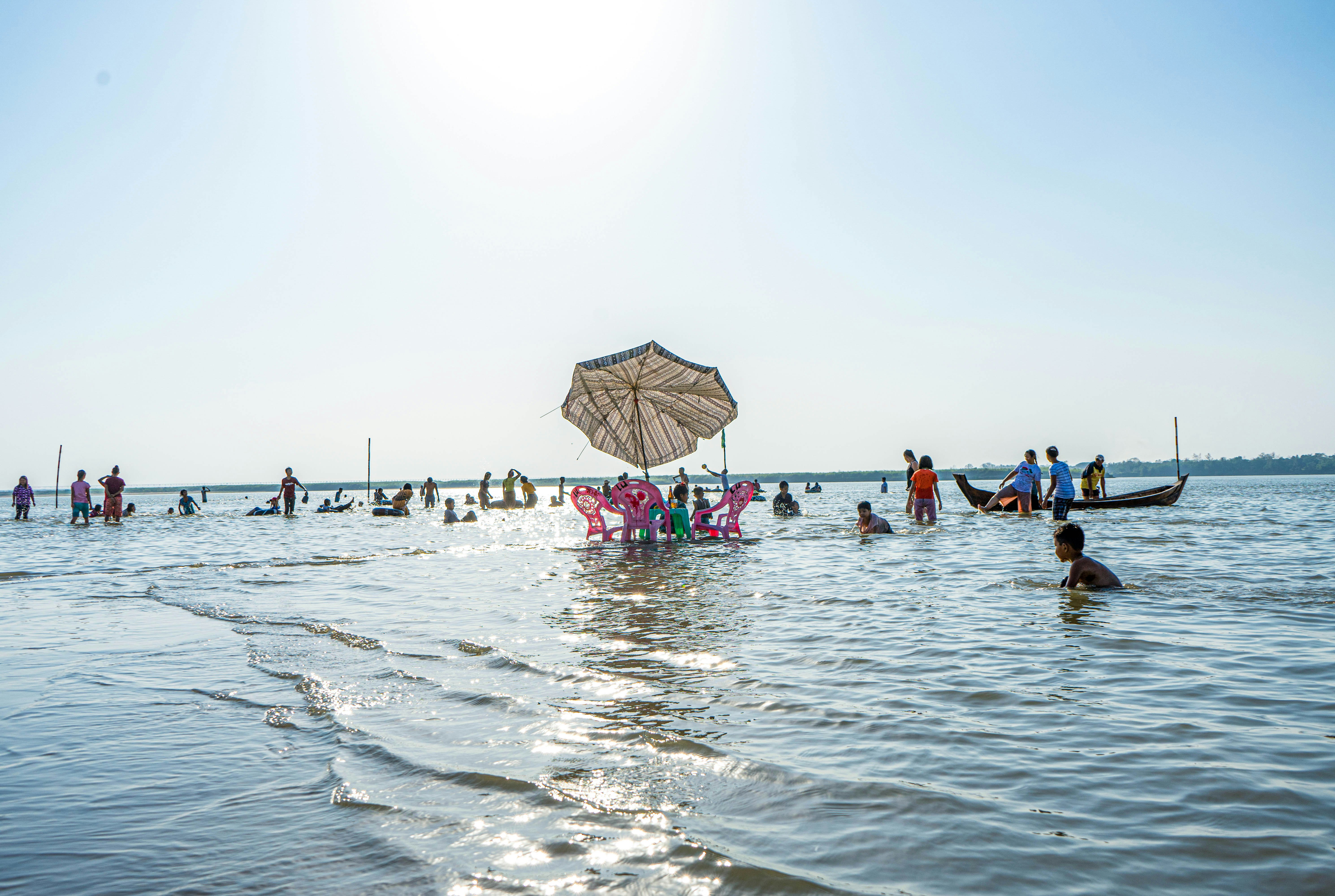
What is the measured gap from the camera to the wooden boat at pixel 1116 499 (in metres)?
23.5

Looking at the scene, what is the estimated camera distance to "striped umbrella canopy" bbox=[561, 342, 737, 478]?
15109 mm

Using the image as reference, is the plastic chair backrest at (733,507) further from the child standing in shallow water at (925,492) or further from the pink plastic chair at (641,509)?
the child standing in shallow water at (925,492)

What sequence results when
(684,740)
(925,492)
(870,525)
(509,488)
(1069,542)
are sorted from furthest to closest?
(509,488), (925,492), (870,525), (1069,542), (684,740)

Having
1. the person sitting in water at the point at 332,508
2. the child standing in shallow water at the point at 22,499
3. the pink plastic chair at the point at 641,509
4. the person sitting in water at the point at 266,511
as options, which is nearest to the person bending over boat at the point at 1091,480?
the pink plastic chair at the point at 641,509

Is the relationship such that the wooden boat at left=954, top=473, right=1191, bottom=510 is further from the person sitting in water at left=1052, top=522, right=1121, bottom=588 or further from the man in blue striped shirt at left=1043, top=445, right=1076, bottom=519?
the person sitting in water at left=1052, top=522, right=1121, bottom=588

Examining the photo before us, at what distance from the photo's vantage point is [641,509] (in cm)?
1645

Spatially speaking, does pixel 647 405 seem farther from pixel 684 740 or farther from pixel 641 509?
pixel 684 740

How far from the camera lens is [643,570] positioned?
38.7ft

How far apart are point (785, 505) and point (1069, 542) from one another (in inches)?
656

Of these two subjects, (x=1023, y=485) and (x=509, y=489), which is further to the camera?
(x=509, y=489)

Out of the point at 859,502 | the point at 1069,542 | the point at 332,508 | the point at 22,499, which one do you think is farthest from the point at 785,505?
the point at 22,499

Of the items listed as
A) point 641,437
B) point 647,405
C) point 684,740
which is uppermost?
point 647,405

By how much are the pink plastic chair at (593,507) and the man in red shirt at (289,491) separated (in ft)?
61.4

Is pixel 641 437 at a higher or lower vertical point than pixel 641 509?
higher
